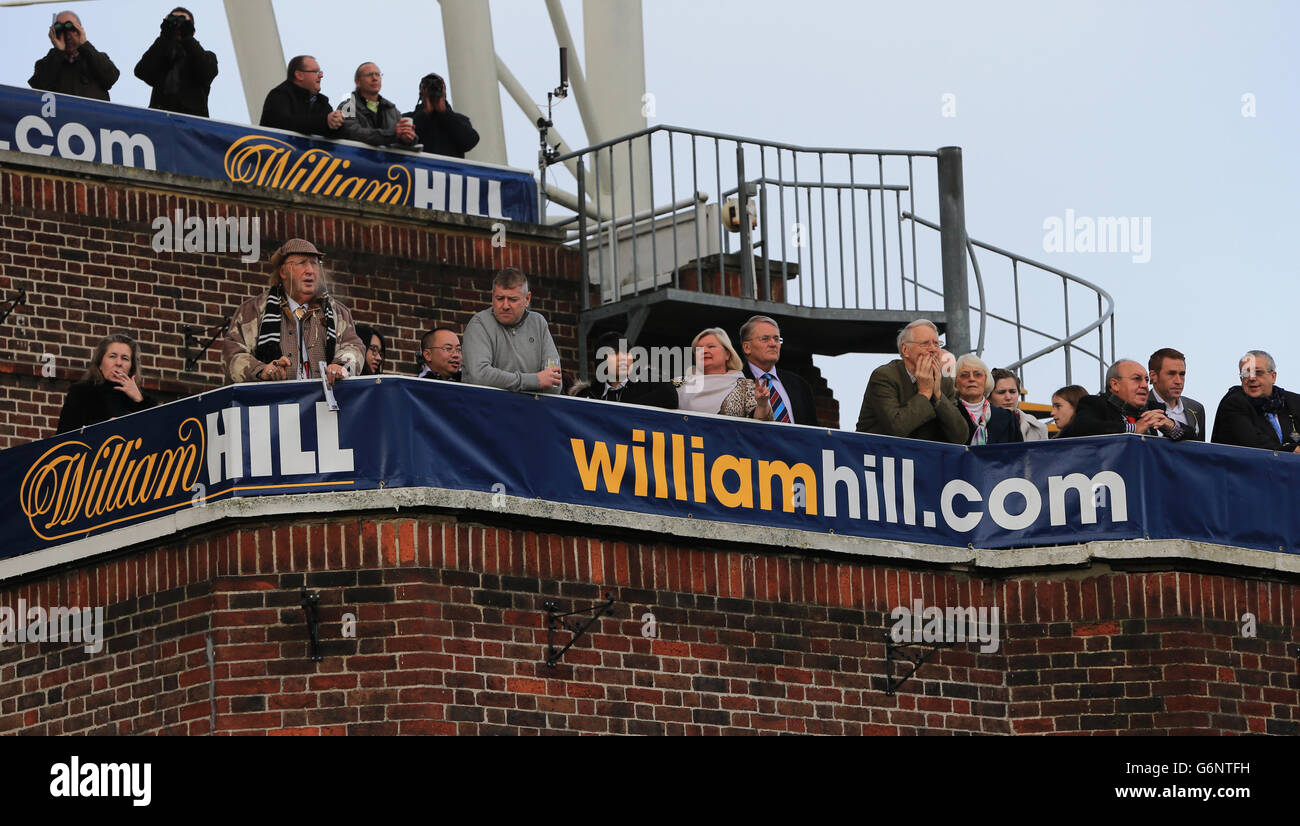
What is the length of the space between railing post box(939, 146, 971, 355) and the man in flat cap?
23.4 feet

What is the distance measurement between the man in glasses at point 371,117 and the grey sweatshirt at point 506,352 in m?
5.53

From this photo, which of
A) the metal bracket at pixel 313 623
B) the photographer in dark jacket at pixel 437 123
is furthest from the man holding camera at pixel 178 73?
the metal bracket at pixel 313 623

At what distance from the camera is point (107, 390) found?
17703 mm

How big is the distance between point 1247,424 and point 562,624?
5.39 m

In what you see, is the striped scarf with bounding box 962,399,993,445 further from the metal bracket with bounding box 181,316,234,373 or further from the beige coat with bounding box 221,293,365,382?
the metal bracket with bounding box 181,316,234,373

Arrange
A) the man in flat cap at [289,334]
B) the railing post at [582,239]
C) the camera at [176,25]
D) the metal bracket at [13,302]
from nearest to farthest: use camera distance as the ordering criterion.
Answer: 1. the man in flat cap at [289,334]
2. the metal bracket at [13,302]
3. the camera at [176,25]
4. the railing post at [582,239]

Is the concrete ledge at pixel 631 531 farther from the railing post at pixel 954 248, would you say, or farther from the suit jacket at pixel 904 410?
the railing post at pixel 954 248

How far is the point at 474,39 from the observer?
2622cm

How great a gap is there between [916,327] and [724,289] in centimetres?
457

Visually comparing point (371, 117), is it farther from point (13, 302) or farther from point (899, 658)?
point (899, 658)

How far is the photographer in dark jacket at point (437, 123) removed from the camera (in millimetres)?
23203

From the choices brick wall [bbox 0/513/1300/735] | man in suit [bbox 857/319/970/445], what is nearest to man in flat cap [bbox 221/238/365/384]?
brick wall [bbox 0/513/1300/735]
